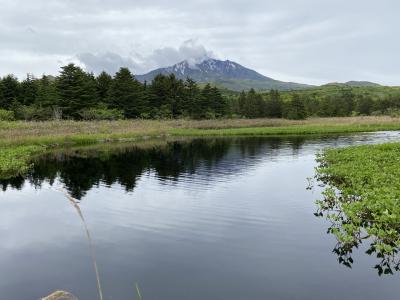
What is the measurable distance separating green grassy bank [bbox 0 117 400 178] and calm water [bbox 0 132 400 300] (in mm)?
11413

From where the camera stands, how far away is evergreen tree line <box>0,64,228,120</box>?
8062cm

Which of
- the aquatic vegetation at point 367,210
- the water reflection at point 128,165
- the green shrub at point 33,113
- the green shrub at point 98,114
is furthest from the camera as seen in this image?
the green shrub at point 98,114

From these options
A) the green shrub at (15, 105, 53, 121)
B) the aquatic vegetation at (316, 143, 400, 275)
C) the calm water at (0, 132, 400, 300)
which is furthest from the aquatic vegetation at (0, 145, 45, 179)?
the green shrub at (15, 105, 53, 121)

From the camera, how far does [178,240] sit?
51.9ft

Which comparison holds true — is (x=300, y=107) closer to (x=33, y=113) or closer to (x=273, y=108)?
(x=273, y=108)

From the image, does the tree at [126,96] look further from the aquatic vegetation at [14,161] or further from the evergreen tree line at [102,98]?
the aquatic vegetation at [14,161]

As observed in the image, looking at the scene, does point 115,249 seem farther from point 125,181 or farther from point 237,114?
point 237,114

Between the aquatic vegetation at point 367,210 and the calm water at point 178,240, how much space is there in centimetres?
52

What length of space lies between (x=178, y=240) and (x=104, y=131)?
2030 inches

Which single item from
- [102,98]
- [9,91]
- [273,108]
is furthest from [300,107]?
[9,91]

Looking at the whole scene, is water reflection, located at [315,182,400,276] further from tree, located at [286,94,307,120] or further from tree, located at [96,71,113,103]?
tree, located at [286,94,307,120]

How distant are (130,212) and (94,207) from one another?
7.93ft

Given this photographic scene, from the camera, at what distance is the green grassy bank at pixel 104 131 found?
136 ft

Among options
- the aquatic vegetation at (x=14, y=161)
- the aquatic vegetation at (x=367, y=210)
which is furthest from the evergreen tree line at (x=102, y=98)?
the aquatic vegetation at (x=367, y=210)
